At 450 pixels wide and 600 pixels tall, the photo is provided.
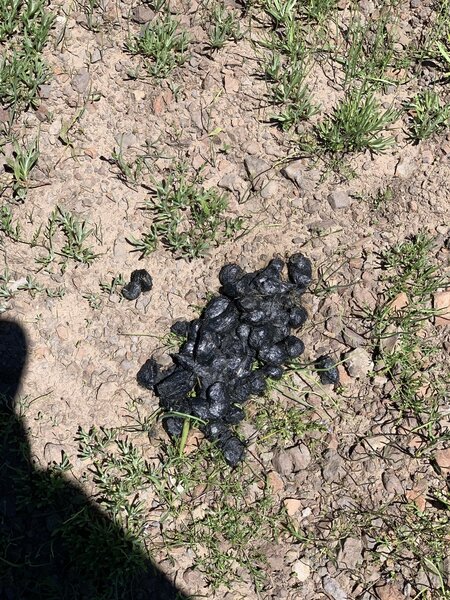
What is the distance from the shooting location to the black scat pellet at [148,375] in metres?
4.57

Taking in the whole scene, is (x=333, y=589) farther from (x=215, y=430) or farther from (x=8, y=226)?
(x=8, y=226)

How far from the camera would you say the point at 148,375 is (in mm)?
4578

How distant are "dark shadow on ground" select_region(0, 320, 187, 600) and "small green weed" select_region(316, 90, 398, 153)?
3.12 meters

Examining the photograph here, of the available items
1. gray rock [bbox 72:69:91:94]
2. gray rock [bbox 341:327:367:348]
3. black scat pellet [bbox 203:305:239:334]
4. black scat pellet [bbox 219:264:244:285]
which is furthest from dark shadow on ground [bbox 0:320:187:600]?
gray rock [bbox 72:69:91:94]

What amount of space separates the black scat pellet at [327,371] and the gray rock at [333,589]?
1.29 m

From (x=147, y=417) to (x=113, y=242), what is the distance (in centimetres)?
131

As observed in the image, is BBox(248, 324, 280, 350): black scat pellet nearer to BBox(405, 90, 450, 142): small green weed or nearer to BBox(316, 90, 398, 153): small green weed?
BBox(316, 90, 398, 153): small green weed

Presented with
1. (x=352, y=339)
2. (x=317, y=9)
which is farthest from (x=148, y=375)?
(x=317, y=9)

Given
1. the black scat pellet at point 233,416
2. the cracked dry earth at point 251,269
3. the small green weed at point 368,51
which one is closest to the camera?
the cracked dry earth at point 251,269

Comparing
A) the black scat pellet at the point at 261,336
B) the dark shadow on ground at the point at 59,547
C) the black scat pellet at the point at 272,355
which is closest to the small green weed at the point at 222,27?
the black scat pellet at the point at 261,336

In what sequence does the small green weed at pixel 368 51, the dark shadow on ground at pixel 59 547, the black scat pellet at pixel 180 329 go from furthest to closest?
the small green weed at pixel 368 51, the black scat pellet at pixel 180 329, the dark shadow on ground at pixel 59 547

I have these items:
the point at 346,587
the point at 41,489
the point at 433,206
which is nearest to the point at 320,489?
the point at 346,587

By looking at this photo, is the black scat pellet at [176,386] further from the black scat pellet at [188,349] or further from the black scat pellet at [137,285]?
the black scat pellet at [137,285]

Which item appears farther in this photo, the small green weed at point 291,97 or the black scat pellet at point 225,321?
the small green weed at point 291,97
